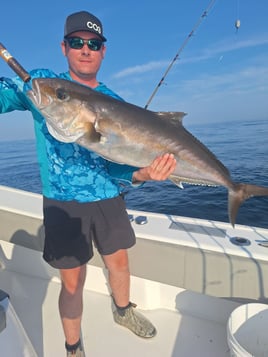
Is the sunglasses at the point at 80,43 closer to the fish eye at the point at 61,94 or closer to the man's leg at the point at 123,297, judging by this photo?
the fish eye at the point at 61,94

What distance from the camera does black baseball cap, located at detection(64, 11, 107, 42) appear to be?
7.52 ft

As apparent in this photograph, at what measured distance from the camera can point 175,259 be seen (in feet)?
9.84

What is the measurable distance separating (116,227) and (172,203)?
19.8 feet

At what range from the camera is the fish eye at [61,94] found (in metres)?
2.06

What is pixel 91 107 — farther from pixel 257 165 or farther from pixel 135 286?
pixel 257 165

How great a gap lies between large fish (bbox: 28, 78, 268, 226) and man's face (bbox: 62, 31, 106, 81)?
1.00 ft

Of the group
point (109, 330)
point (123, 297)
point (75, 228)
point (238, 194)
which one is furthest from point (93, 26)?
point (109, 330)

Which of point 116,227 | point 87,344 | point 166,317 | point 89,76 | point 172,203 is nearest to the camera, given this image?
point 89,76

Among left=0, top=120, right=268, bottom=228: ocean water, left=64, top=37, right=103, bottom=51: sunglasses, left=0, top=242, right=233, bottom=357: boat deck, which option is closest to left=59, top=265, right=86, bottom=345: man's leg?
left=0, top=242, right=233, bottom=357: boat deck

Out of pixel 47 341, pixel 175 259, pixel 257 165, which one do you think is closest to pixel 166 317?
pixel 175 259

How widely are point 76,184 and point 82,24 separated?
4.15 ft

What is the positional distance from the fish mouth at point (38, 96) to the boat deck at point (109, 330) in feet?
7.77

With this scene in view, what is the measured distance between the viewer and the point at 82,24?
7.52 feet

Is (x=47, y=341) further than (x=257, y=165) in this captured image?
No
